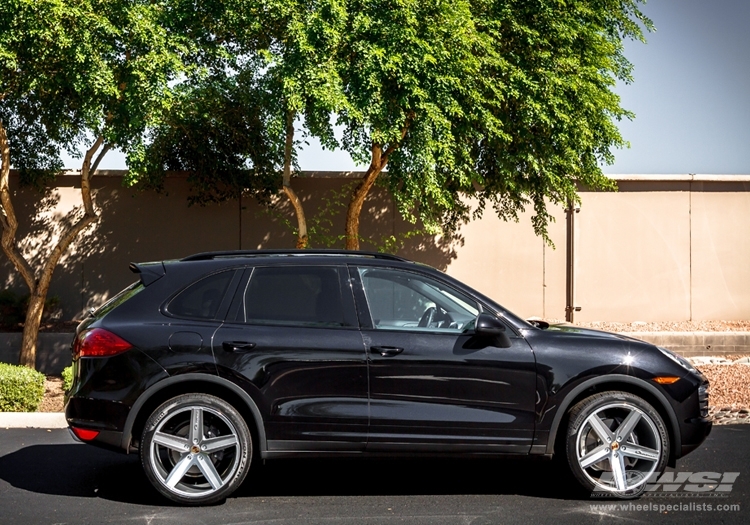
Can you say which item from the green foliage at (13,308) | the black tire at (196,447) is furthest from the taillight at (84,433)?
the green foliage at (13,308)

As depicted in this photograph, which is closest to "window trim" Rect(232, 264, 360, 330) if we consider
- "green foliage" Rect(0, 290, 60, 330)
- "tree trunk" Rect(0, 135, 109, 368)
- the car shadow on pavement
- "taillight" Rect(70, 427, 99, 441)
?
the car shadow on pavement

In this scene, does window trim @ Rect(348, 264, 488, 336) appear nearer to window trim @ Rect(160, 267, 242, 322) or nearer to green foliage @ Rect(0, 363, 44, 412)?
window trim @ Rect(160, 267, 242, 322)

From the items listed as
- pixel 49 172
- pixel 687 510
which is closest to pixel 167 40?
pixel 49 172

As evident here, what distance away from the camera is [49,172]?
1536cm

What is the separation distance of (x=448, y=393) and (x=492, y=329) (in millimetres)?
556

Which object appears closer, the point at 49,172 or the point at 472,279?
the point at 49,172

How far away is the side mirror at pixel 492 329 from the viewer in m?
6.14

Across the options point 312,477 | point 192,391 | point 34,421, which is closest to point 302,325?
point 192,391

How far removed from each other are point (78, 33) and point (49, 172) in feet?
15.3

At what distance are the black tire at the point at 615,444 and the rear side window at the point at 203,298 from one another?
2715mm

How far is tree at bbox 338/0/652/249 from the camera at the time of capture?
11.6 metres

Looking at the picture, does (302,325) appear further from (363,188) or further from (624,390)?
(363,188)

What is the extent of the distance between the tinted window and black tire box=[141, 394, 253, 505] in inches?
28.2

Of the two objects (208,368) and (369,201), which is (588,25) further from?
(208,368)
